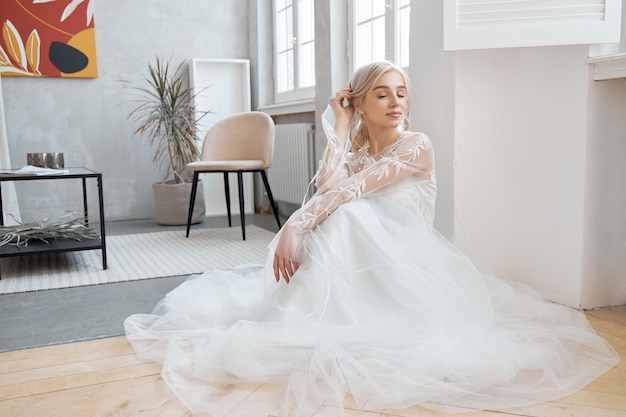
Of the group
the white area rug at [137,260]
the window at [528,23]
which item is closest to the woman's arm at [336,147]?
the window at [528,23]

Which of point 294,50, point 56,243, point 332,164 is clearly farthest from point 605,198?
point 294,50

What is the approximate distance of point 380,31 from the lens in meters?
3.56

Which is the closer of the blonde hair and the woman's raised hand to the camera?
the blonde hair

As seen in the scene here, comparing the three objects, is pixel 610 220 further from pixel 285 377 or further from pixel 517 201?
pixel 285 377

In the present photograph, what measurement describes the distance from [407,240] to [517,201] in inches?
30.6

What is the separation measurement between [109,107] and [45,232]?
2.04 meters

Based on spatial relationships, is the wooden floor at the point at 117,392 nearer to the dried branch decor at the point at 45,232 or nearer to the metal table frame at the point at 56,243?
the metal table frame at the point at 56,243

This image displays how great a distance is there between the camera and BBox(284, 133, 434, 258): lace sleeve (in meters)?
1.76

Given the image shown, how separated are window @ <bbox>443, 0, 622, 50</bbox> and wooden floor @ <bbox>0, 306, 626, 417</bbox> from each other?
1.01 m

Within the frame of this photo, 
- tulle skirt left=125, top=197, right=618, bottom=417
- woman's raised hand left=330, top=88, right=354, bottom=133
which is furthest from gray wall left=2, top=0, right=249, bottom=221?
woman's raised hand left=330, top=88, right=354, bottom=133

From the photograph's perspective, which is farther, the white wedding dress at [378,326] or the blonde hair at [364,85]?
the blonde hair at [364,85]

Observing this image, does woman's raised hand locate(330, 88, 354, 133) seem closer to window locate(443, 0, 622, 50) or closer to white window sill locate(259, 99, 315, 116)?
window locate(443, 0, 622, 50)

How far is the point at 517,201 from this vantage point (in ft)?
7.67

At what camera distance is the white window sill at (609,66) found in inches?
77.1
